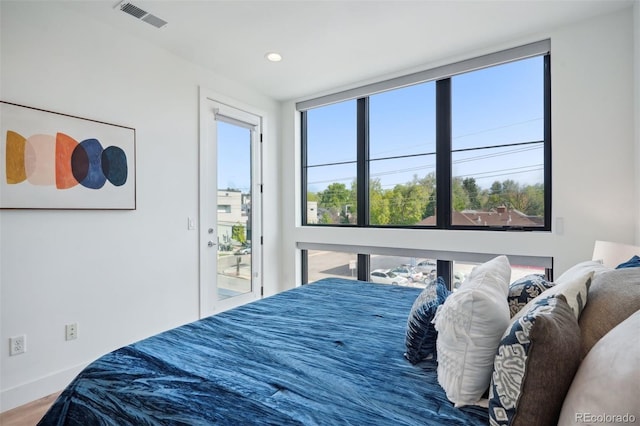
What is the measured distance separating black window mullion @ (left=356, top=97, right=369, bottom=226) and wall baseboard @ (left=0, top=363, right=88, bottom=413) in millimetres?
2902

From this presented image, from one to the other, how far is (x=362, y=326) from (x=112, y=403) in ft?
3.45

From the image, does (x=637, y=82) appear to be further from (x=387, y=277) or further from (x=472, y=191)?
(x=387, y=277)

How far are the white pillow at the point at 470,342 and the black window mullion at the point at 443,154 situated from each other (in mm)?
2328

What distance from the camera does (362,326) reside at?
1606 mm

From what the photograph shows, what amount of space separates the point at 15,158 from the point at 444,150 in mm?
3437

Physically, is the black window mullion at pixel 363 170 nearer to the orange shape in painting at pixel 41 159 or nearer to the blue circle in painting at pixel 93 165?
the blue circle in painting at pixel 93 165

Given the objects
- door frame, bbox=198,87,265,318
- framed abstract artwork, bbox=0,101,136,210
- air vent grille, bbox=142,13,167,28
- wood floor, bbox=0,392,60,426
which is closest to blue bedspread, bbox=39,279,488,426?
wood floor, bbox=0,392,60,426

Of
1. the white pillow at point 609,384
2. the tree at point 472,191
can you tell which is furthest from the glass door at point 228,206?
the white pillow at point 609,384

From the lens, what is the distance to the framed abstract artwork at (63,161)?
205 cm

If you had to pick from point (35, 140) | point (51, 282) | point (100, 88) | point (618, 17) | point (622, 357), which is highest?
point (618, 17)

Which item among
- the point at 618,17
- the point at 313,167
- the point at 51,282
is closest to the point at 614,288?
the point at 618,17

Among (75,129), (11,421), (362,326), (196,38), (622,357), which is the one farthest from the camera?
(196,38)

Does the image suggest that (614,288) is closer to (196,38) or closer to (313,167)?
(196,38)

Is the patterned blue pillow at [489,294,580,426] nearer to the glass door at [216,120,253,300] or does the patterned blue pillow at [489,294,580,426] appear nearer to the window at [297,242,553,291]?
the window at [297,242,553,291]
